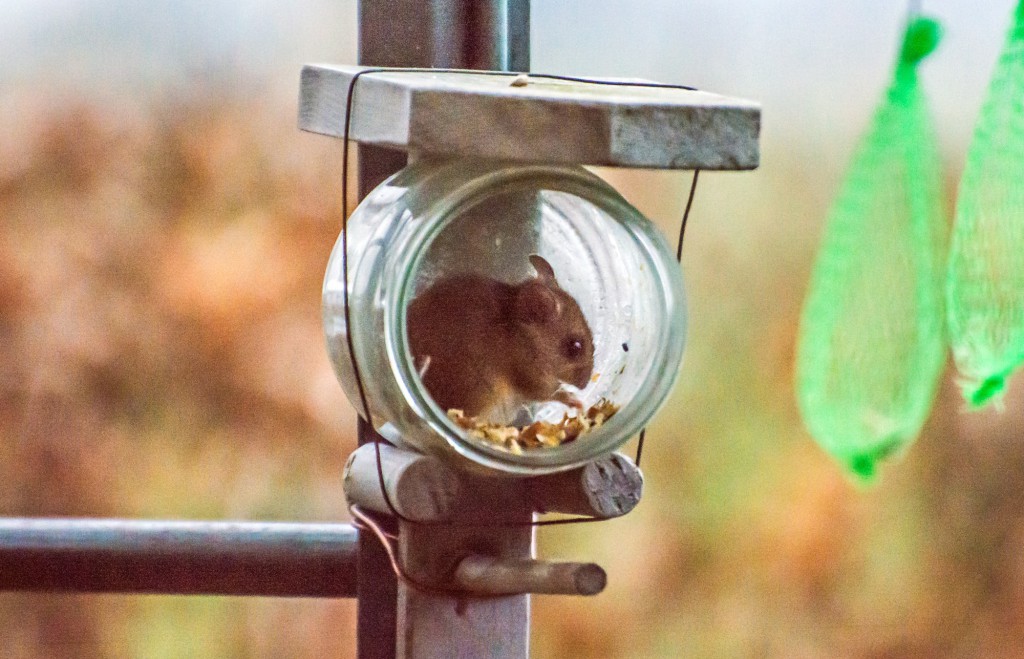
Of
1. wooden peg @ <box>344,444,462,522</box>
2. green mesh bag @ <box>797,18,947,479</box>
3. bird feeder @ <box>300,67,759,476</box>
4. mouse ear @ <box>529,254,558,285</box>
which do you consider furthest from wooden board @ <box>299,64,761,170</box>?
green mesh bag @ <box>797,18,947,479</box>

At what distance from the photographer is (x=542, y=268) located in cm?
81

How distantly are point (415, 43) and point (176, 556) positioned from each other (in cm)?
46

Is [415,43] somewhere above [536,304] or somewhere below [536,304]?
above

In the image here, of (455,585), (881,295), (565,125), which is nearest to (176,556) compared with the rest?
(455,585)

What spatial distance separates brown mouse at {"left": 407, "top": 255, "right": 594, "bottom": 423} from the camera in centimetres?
78

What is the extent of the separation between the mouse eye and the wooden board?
0.47 ft

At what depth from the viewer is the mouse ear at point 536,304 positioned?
793mm

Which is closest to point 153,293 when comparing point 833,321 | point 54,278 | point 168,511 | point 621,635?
point 54,278

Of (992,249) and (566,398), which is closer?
(566,398)

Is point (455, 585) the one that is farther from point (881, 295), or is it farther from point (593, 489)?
point (881, 295)

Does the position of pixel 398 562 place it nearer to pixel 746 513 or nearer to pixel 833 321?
pixel 833 321

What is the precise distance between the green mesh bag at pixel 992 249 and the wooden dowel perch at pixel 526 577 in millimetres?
466

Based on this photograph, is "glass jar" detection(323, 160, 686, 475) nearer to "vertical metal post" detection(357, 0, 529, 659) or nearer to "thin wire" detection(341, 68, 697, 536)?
"thin wire" detection(341, 68, 697, 536)

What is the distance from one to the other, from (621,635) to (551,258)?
32.8 inches
